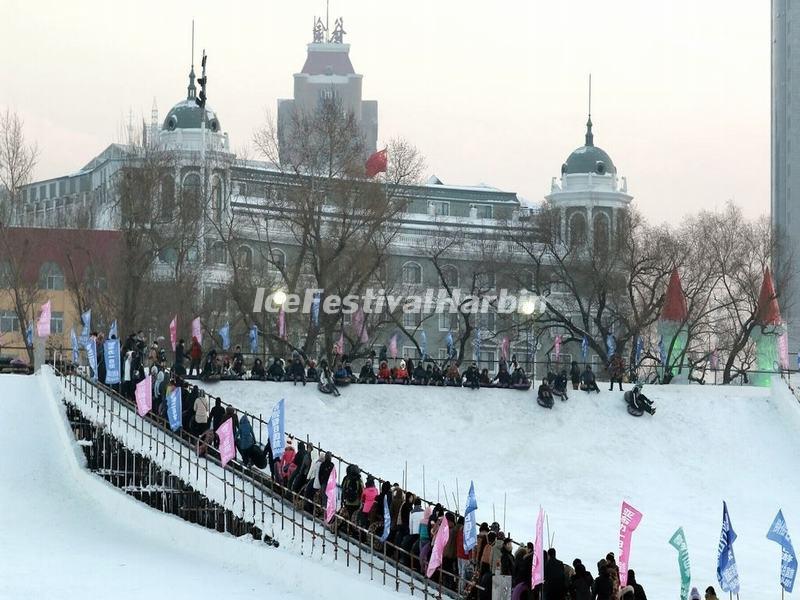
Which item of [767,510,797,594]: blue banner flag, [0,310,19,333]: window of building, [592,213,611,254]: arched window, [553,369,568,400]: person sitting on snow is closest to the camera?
[767,510,797,594]: blue banner flag

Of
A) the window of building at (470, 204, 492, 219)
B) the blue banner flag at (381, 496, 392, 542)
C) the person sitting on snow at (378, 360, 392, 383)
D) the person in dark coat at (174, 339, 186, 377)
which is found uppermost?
the window of building at (470, 204, 492, 219)

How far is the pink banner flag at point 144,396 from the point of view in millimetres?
36281

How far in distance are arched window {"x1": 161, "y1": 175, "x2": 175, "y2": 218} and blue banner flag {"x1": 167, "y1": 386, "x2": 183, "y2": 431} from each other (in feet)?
77.6

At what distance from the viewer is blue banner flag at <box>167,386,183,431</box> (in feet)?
115

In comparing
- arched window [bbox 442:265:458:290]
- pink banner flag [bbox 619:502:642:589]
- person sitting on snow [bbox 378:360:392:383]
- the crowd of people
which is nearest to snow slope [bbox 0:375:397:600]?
the crowd of people

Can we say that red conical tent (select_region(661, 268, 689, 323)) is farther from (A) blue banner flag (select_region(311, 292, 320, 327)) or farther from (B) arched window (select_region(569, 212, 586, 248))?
(A) blue banner flag (select_region(311, 292, 320, 327))

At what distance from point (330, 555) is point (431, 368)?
799 inches

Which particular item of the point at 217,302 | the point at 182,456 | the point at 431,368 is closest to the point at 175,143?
the point at 217,302

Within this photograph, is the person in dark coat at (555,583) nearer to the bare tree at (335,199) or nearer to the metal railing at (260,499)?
the metal railing at (260,499)

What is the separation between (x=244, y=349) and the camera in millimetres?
73750

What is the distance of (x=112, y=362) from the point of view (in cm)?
3881

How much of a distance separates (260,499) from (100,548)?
9.72 ft

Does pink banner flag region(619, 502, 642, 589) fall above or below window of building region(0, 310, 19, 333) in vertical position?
below

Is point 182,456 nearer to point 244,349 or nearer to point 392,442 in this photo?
point 392,442
